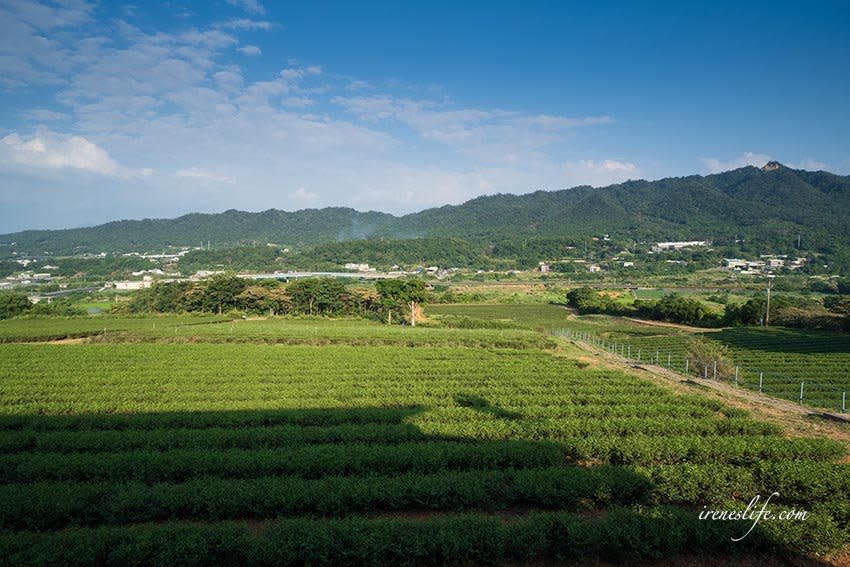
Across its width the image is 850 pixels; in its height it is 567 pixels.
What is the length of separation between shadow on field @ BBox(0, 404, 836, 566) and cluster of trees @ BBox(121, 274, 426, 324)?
53.0 m

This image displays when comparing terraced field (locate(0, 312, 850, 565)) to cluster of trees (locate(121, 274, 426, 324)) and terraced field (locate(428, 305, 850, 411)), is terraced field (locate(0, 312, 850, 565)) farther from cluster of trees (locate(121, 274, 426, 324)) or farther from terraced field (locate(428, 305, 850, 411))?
cluster of trees (locate(121, 274, 426, 324))

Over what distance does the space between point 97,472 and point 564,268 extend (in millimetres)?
161843

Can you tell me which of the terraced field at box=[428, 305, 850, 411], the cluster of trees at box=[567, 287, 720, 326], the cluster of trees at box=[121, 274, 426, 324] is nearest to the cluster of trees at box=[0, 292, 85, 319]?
the cluster of trees at box=[121, 274, 426, 324]

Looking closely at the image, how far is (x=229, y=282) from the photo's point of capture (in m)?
70.8

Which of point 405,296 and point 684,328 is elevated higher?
point 405,296

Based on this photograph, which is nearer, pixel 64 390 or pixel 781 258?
pixel 64 390

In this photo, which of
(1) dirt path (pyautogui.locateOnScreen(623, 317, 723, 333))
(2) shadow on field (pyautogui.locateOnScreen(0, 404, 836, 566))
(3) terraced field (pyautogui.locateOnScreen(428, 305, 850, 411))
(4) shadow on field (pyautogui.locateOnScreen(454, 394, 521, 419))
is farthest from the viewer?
(1) dirt path (pyautogui.locateOnScreen(623, 317, 723, 333))

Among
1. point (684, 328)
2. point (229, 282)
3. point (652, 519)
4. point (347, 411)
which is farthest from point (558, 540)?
point (229, 282)

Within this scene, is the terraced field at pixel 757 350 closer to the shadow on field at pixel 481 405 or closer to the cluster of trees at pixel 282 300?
the shadow on field at pixel 481 405

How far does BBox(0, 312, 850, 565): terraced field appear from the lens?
27.8ft

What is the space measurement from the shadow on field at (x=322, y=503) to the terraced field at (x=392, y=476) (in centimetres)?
4

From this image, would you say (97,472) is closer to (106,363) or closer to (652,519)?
(652,519)

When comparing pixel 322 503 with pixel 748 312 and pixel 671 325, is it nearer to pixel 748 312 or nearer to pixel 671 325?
pixel 671 325

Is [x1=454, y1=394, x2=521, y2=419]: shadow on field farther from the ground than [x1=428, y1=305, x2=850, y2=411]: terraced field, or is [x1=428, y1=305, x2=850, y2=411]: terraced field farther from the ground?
[x1=454, y1=394, x2=521, y2=419]: shadow on field
